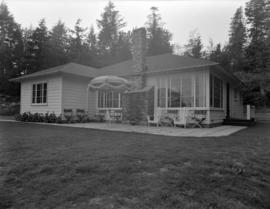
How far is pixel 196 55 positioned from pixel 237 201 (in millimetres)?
29441

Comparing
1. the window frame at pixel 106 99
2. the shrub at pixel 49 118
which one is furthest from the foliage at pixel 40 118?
the window frame at pixel 106 99

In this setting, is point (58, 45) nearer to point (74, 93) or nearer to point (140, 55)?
point (74, 93)

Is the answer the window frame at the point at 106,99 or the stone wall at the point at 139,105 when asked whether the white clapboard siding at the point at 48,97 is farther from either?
the stone wall at the point at 139,105

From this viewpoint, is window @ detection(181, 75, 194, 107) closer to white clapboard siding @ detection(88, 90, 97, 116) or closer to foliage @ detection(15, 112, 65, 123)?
white clapboard siding @ detection(88, 90, 97, 116)

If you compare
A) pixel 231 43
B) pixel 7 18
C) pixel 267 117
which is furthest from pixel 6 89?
pixel 231 43

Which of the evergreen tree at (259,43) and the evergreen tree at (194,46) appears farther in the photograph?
the evergreen tree at (194,46)

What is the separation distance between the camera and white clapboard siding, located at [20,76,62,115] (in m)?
11.6

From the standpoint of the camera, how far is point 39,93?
12.8 meters

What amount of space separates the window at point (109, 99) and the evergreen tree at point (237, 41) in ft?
57.6

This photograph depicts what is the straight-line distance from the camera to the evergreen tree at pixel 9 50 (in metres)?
22.1

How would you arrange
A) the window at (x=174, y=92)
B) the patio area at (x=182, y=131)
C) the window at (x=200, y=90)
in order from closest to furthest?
the patio area at (x=182, y=131)
the window at (x=200, y=90)
the window at (x=174, y=92)

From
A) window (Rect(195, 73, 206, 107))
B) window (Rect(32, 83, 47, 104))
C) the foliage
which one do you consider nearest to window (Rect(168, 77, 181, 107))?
window (Rect(195, 73, 206, 107))

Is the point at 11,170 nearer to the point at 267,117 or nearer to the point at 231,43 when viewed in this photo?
the point at 267,117

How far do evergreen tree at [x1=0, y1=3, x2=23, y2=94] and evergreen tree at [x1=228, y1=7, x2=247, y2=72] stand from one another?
2563 centimetres
